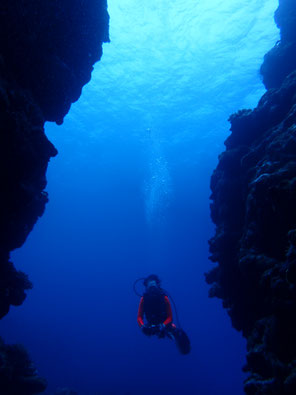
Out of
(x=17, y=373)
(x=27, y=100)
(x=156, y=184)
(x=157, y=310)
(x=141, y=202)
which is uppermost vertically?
(x=141, y=202)

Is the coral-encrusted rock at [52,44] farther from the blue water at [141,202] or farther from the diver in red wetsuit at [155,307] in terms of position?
the blue water at [141,202]

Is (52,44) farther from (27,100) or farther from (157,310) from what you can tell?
(157,310)

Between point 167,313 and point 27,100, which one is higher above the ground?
point 27,100

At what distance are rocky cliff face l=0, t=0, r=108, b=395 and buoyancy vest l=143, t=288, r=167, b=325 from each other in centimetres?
397

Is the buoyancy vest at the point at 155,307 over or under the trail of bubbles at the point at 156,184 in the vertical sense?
under

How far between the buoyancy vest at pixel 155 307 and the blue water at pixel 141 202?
16.9m

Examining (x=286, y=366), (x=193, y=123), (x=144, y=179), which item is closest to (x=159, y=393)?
(x=144, y=179)

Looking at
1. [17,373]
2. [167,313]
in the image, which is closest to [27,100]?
[17,373]

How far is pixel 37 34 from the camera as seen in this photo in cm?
652

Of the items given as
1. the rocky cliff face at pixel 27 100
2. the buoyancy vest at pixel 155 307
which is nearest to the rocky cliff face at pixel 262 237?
the buoyancy vest at pixel 155 307

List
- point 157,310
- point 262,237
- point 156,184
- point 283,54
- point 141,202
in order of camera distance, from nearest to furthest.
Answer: point 262,237
point 157,310
point 283,54
point 156,184
point 141,202

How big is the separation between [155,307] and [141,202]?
167 feet

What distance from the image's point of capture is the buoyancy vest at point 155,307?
31.9 feet

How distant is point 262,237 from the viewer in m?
6.20
